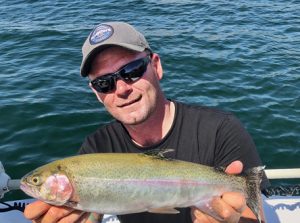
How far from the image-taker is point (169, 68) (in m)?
11.6

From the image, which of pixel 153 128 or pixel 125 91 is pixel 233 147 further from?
pixel 125 91

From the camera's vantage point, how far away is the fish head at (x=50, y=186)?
3.24 meters

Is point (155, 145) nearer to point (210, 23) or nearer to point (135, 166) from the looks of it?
point (135, 166)

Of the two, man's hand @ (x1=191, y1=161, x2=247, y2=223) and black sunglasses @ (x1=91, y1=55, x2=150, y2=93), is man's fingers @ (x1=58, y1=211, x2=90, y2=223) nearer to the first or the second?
man's hand @ (x1=191, y1=161, x2=247, y2=223)

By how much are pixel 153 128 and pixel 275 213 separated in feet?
7.73

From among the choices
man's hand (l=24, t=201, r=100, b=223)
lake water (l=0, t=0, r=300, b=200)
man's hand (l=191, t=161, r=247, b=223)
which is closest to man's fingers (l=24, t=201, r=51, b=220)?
man's hand (l=24, t=201, r=100, b=223)

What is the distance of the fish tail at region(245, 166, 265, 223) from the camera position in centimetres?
352

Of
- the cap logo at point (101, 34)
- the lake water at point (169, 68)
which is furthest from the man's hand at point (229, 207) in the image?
the lake water at point (169, 68)

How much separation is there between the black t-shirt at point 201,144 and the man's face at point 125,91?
32cm

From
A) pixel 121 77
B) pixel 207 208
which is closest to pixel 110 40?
pixel 121 77

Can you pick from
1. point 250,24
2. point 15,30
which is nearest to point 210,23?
point 250,24

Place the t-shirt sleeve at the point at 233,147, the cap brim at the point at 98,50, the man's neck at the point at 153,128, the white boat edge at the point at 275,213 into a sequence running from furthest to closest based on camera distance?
1. the white boat edge at the point at 275,213
2. the man's neck at the point at 153,128
3. the t-shirt sleeve at the point at 233,147
4. the cap brim at the point at 98,50

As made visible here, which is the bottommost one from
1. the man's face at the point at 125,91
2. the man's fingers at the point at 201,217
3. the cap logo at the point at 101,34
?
the man's fingers at the point at 201,217

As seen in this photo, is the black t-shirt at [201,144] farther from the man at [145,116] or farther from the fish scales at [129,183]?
the fish scales at [129,183]
